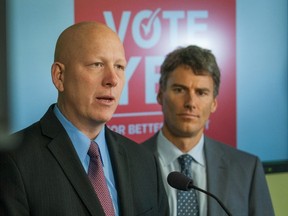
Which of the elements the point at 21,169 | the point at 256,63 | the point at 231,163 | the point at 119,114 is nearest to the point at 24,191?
the point at 21,169

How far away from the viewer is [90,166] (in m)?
1.24

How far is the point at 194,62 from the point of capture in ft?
6.43

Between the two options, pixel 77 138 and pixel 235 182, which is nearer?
pixel 77 138

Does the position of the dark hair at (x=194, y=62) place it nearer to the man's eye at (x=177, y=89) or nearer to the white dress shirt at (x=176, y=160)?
the man's eye at (x=177, y=89)

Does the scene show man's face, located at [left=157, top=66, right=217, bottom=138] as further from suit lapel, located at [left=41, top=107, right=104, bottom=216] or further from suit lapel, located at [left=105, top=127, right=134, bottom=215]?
suit lapel, located at [left=41, top=107, right=104, bottom=216]

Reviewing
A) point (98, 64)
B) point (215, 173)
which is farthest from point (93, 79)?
point (215, 173)

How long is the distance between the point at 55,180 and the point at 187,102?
0.94m

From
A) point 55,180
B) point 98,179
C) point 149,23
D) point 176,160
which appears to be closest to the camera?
point 55,180

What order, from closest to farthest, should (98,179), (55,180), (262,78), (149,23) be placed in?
(55,180)
(98,179)
(149,23)
(262,78)

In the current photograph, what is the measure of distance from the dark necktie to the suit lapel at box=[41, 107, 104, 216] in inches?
2.1

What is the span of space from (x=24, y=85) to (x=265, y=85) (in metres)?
1.55

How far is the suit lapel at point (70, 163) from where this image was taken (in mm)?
1134

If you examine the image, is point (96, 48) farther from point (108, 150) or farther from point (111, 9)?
point (111, 9)

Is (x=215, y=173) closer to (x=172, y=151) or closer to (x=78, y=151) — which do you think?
(x=172, y=151)
